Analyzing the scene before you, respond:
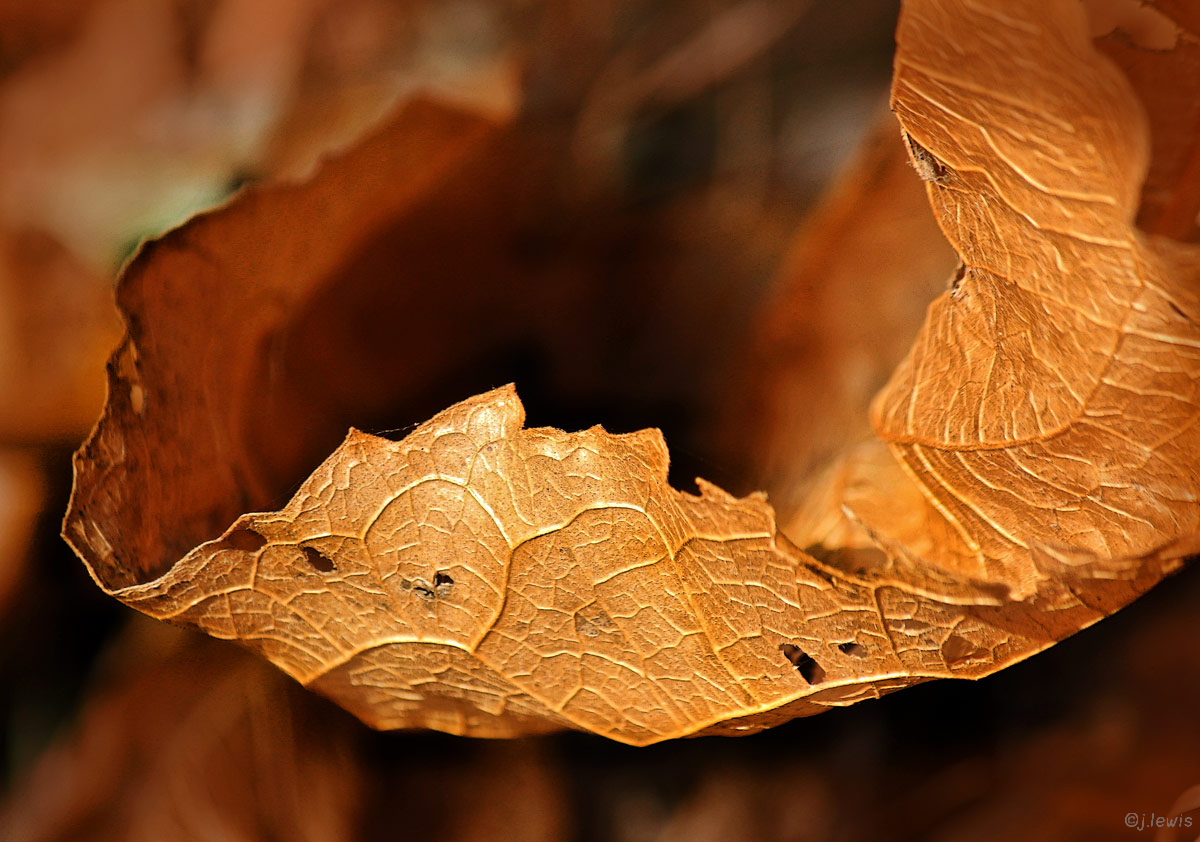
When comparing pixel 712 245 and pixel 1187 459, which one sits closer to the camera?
pixel 1187 459

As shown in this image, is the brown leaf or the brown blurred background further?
the brown blurred background

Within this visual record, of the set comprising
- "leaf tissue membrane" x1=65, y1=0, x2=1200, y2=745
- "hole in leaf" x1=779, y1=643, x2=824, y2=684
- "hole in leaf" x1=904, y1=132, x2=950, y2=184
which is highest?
"hole in leaf" x1=904, y1=132, x2=950, y2=184

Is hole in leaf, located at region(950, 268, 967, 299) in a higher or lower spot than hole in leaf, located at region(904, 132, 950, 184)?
lower

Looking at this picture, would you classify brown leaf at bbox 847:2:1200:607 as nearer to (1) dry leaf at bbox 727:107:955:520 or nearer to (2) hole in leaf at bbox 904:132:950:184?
(2) hole in leaf at bbox 904:132:950:184

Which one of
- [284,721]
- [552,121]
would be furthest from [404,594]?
[552,121]

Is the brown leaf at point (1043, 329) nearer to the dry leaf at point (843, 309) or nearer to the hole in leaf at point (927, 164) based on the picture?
the hole in leaf at point (927, 164)

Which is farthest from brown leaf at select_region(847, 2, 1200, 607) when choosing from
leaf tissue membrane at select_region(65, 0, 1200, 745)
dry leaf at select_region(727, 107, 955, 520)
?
dry leaf at select_region(727, 107, 955, 520)

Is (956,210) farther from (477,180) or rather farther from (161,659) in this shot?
(161,659)

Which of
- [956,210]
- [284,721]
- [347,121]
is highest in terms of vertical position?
[347,121]
